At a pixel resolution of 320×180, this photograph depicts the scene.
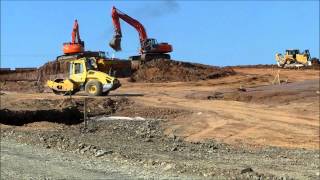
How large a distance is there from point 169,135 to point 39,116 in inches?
237

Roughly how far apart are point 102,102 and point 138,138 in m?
8.04

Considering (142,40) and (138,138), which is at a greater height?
(142,40)

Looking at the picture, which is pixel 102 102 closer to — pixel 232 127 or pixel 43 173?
pixel 232 127

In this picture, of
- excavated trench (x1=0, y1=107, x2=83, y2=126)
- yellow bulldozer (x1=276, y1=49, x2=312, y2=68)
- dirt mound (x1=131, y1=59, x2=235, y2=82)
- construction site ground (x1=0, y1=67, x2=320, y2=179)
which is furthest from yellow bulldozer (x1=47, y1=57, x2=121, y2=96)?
yellow bulldozer (x1=276, y1=49, x2=312, y2=68)

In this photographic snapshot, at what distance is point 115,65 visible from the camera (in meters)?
36.6

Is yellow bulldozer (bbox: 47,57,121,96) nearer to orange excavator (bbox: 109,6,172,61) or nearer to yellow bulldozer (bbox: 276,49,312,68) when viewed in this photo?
orange excavator (bbox: 109,6,172,61)

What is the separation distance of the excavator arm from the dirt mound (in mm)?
2506

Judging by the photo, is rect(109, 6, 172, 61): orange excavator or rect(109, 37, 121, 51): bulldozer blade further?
rect(109, 6, 172, 61): orange excavator

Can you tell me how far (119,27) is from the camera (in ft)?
151

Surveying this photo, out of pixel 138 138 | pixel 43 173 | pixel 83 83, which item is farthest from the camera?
pixel 83 83

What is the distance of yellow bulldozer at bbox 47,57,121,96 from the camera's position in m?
30.6

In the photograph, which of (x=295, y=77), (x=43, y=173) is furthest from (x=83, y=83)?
(x=43, y=173)

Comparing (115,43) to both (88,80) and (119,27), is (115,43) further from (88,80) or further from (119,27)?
(88,80)

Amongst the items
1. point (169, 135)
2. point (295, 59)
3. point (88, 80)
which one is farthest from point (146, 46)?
point (169, 135)
